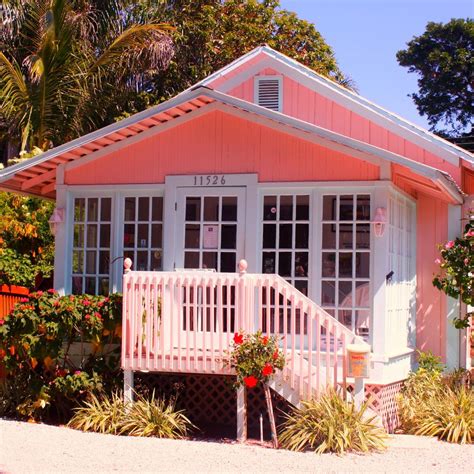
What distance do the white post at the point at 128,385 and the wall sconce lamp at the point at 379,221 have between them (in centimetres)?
346

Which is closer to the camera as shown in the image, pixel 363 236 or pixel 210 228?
pixel 363 236

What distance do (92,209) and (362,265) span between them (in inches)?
156

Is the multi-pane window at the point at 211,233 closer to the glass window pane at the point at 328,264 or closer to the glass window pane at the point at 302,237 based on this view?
the glass window pane at the point at 302,237

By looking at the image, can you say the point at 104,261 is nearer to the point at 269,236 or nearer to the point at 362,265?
the point at 269,236

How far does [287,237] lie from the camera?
34.0ft

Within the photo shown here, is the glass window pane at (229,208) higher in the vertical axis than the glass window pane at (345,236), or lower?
higher

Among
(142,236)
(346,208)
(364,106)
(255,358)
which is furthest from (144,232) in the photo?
(364,106)

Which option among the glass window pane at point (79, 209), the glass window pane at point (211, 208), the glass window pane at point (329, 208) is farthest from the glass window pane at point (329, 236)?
the glass window pane at point (79, 209)

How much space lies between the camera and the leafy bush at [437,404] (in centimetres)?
893

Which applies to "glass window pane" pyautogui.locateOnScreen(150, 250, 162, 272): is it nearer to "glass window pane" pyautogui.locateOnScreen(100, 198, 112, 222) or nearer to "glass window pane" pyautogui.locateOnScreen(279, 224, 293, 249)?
"glass window pane" pyautogui.locateOnScreen(100, 198, 112, 222)

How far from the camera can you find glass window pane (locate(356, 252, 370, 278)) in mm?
10023

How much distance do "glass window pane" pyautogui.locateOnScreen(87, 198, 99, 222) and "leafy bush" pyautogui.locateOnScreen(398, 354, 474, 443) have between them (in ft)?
16.0

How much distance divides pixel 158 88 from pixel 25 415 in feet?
47.3

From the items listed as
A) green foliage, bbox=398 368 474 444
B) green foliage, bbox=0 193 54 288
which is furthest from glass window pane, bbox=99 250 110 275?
green foliage, bbox=398 368 474 444
